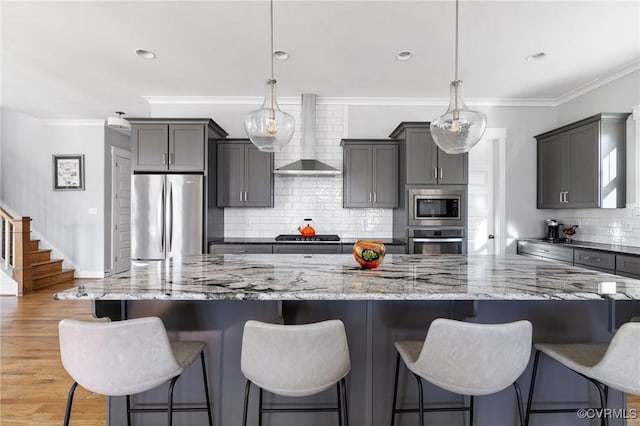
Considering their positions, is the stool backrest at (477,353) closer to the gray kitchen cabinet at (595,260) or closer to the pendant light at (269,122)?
the pendant light at (269,122)

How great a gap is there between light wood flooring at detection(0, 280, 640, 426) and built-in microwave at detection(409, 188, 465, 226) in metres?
2.12

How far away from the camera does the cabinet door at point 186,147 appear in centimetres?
388

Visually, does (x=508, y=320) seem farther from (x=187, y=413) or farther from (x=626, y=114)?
(x=626, y=114)

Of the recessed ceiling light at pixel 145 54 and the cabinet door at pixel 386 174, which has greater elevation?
the recessed ceiling light at pixel 145 54

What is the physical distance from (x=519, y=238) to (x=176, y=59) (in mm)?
4830

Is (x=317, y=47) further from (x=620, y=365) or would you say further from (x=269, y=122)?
(x=620, y=365)

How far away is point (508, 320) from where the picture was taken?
5.57 feet

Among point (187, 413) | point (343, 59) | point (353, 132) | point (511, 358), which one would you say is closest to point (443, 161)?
point (353, 132)

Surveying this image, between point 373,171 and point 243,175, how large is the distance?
1689 mm

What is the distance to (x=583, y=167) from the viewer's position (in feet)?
12.1

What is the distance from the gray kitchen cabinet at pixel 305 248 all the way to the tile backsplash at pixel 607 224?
10.1 feet

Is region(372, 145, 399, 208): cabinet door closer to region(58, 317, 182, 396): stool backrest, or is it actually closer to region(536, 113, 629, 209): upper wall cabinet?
region(536, 113, 629, 209): upper wall cabinet

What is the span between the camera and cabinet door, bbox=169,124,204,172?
3.88m

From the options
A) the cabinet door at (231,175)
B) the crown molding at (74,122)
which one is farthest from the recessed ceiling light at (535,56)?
the crown molding at (74,122)
